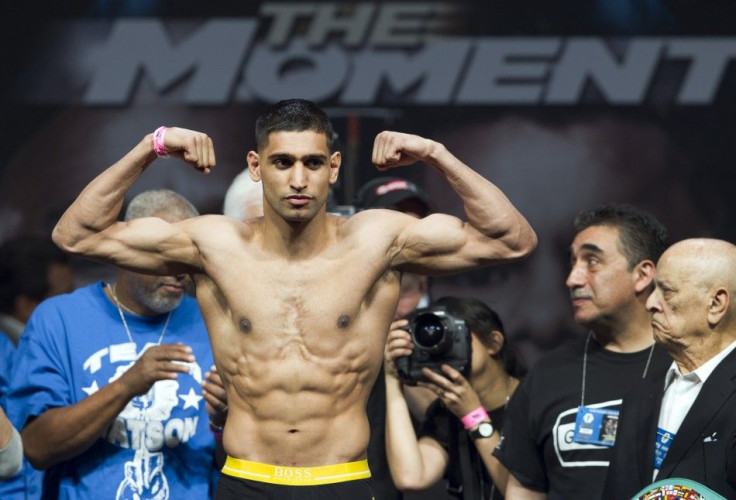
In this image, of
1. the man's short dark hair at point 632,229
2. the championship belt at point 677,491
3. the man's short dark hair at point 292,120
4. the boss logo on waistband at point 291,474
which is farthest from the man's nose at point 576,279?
the boss logo on waistband at point 291,474

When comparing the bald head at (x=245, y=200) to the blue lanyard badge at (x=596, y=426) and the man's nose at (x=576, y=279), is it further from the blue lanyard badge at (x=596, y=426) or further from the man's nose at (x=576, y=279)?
the blue lanyard badge at (x=596, y=426)

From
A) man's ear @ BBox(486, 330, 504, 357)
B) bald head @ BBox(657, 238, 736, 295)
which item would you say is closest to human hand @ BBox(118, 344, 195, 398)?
man's ear @ BBox(486, 330, 504, 357)

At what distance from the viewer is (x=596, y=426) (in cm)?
394

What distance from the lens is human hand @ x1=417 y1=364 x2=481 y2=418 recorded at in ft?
13.7

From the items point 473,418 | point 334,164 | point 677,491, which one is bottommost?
point 677,491

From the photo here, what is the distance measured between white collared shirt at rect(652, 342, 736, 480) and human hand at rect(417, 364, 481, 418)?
0.71m

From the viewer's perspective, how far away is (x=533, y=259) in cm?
546

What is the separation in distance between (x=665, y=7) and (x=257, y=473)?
2951 millimetres

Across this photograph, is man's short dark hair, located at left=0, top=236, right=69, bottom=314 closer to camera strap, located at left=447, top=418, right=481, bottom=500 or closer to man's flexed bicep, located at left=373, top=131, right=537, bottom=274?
camera strap, located at left=447, top=418, right=481, bottom=500

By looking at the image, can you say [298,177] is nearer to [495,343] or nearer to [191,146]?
[191,146]

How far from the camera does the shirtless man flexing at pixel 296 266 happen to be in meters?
3.38

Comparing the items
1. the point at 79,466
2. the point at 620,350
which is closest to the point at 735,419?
the point at 620,350

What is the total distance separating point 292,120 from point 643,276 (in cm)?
130

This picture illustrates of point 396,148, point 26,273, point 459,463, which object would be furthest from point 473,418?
point 26,273
